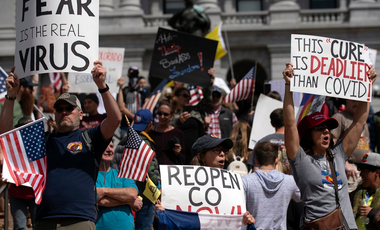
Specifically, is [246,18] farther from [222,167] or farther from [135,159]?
[222,167]

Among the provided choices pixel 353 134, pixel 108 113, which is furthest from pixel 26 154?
pixel 353 134

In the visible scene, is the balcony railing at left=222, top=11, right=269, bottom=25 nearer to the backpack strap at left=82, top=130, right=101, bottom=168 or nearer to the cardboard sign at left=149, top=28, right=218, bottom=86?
the cardboard sign at left=149, top=28, right=218, bottom=86

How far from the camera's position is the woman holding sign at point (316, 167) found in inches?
190

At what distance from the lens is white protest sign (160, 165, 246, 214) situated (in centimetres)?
468

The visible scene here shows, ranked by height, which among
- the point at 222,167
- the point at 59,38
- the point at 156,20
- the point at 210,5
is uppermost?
the point at 210,5

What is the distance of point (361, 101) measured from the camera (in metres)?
5.80

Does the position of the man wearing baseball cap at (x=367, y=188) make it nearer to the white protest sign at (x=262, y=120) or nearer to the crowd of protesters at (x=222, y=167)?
the crowd of protesters at (x=222, y=167)

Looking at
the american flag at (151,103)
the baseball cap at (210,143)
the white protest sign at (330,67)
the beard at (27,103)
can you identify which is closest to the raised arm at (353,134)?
the white protest sign at (330,67)

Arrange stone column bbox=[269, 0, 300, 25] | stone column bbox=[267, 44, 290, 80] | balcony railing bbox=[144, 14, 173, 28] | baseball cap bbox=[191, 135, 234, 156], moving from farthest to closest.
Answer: balcony railing bbox=[144, 14, 173, 28] → stone column bbox=[269, 0, 300, 25] → stone column bbox=[267, 44, 290, 80] → baseball cap bbox=[191, 135, 234, 156]

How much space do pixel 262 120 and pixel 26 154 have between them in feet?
14.5

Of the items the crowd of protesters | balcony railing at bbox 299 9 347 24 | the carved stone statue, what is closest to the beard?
the crowd of protesters

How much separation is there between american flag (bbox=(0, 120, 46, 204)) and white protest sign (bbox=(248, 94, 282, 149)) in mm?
3870

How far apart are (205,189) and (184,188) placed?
7.6 inches

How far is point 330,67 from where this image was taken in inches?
237
